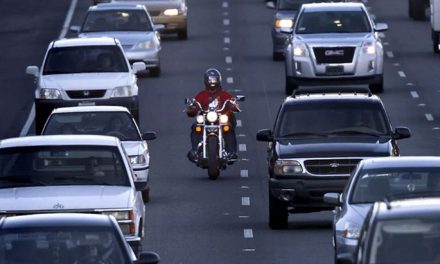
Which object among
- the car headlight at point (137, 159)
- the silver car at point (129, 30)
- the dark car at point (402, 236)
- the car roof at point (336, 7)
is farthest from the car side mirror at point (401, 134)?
the silver car at point (129, 30)

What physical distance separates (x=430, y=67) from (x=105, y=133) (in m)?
19.1

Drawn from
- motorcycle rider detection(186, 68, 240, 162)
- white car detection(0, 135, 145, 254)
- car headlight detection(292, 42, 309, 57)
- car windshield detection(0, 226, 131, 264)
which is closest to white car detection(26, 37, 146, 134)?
motorcycle rider detection(186, 68, 240, 162)

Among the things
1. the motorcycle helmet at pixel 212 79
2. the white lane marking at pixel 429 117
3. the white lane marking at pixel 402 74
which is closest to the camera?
the motorcycle helmet at pixel 212 79

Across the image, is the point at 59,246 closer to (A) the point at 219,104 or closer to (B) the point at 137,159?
(B) the point at 137,159

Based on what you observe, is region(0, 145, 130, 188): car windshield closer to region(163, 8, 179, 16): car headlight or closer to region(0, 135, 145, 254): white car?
region(0, 135, 145, 254): white car

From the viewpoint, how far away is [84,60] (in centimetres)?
3678

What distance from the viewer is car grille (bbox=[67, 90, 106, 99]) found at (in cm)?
3581

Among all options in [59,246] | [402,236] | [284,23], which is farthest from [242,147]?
[402,236]

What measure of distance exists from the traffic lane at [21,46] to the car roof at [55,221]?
22075 mm

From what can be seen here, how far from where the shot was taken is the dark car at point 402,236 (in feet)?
47.5

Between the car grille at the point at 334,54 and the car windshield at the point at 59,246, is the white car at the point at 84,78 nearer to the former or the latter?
the car grille at the point at 334,54

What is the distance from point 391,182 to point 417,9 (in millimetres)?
36160

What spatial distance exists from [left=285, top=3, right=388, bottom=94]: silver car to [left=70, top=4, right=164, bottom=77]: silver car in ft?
14.0

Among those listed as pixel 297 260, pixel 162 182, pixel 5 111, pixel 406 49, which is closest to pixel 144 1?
pixel 406 49
